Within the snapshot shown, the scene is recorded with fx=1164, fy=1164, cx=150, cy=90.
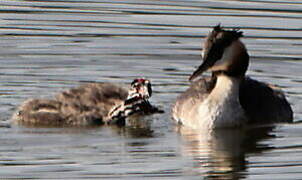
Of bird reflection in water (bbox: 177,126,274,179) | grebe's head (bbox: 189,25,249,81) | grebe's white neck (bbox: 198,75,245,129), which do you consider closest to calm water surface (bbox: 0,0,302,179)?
bird reflection in water (bbox: 177,126,274,179)

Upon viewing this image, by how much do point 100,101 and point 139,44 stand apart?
3.82m

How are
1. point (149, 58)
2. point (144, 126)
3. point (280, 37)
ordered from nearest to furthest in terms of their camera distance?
point (144, 126), point (149, 58), point (280, 37)

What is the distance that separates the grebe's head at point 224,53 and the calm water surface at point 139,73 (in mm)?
784

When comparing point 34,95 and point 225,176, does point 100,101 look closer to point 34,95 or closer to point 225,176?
point 34,95

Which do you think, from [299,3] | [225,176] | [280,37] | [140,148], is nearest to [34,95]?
[140,148]

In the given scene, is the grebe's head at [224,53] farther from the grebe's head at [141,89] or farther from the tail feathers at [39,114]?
the tail feathers at [39,114]

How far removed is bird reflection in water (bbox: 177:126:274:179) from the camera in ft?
34.8

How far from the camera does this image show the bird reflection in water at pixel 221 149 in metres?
10.6

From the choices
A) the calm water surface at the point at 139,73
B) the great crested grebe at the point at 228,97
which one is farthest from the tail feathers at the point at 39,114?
the great crested grebe at the point at 228,97

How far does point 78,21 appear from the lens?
18.3m

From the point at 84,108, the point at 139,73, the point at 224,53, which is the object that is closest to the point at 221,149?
the point at 224,53

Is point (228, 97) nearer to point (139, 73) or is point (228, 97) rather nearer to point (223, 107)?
point (223, 107)

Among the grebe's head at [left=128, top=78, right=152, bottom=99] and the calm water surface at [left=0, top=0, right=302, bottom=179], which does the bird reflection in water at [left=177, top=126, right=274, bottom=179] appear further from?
the grebe's head at [left=128, top=78, right=152, bottom=99]

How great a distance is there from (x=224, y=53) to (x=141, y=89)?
1048 millimetres
